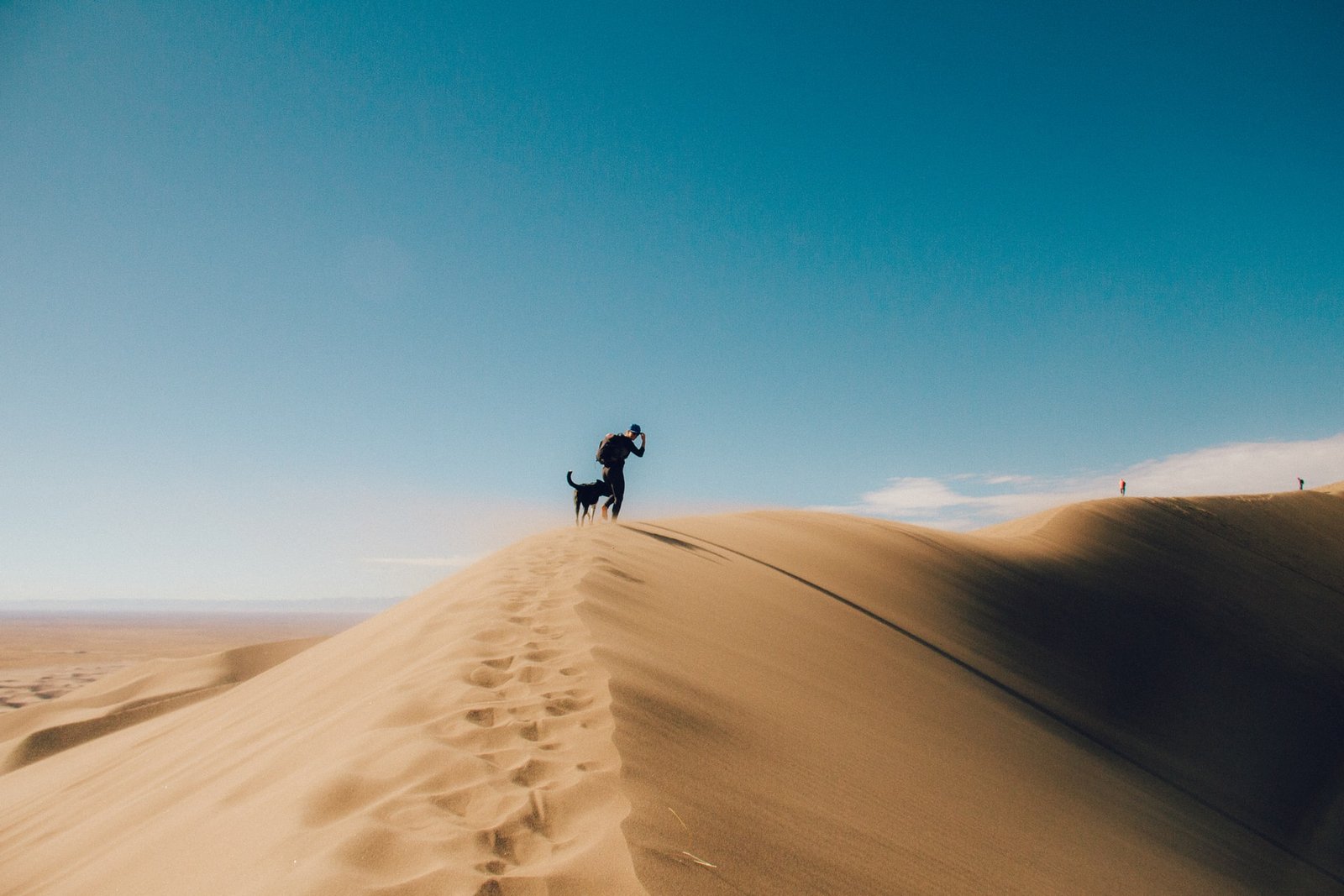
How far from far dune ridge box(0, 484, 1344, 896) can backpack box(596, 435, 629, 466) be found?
1125 mm

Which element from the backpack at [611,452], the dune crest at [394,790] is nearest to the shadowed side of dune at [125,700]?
the dune crest at [394,790]

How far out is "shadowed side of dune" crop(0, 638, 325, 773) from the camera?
31.7ft

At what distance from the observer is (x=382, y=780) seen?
225 centimetres

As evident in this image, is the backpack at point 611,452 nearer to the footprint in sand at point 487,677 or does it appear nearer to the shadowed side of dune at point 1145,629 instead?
the shadowed side of dune at point 1145,629

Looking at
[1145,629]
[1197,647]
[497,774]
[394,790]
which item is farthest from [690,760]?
[1197,647]

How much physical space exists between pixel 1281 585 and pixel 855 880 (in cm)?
2025

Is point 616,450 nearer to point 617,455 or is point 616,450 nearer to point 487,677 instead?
point 617,455

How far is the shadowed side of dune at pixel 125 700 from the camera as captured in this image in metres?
9.65

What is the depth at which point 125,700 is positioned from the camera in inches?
485

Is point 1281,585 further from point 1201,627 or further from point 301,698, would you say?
point 301,698

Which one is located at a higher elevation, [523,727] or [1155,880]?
[523,727]

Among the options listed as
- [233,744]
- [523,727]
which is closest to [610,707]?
[523,727]

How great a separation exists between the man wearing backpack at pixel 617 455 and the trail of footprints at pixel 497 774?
18.3 feet

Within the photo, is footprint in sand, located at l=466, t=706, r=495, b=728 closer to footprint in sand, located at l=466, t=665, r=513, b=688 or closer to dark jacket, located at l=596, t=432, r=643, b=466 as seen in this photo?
footprint in sand, located at l=466, t=665, r=513, b=688
